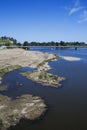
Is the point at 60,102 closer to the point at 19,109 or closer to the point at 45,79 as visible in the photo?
the point at 19,109

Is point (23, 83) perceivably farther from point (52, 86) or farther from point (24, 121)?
point (24, 121)

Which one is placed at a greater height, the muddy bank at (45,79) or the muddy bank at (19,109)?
the muddy bank at (45,79)

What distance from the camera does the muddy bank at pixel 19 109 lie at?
21536 mm

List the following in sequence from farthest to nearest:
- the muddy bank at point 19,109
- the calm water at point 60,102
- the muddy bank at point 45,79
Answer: the muddy bank at point 45,79
the muddy bank at point 19,109
the calm water at point 60,102

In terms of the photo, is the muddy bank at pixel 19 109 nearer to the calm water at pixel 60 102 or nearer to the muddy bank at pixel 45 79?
the calm water at pixel 60 102

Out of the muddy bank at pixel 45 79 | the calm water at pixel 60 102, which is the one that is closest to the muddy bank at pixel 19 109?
the calm water at pixel 60 102

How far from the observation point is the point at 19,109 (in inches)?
961

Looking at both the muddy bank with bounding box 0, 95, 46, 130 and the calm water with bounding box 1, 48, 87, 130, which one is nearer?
the calm water with bounding box 1, 48, 87, 130

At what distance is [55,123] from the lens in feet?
70.3

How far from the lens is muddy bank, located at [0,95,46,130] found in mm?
21536

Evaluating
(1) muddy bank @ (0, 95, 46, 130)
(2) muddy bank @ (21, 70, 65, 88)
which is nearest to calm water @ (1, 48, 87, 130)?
(1) muddy bank @ (0, 95, 46, 130)

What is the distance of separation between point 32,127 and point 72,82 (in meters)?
20.8

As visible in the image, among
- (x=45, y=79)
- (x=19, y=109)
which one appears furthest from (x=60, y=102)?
(x=45, y=79)

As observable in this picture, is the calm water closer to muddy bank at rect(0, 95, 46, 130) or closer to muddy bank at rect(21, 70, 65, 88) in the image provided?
muddy bank at rect(0, 95, 46, 130)
